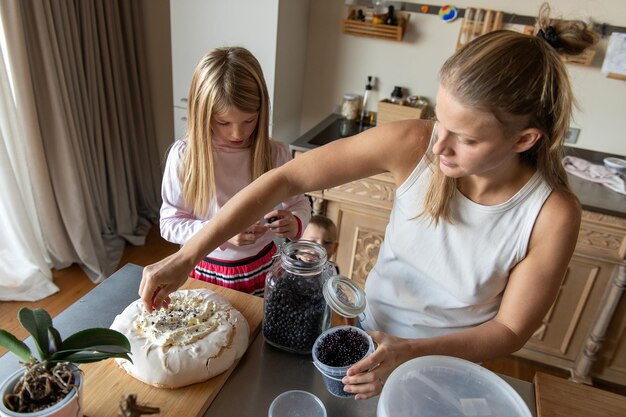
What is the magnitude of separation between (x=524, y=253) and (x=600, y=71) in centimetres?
167

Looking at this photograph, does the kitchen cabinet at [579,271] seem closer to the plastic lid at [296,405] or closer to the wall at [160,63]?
the wall at [160,63]

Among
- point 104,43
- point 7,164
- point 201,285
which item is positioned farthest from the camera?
point 104,43

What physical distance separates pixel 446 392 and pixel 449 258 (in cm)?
29

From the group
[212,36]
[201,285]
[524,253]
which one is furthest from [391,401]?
[212,36]

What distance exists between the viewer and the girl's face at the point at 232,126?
1.20 meters

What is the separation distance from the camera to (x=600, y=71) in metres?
2.07

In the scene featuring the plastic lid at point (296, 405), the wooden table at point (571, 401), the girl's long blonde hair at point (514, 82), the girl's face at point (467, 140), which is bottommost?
the plastic lid at point (296, 405)

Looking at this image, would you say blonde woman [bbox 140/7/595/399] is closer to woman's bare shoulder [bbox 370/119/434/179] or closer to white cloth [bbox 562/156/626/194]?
woman's bare shoulder [bbox 370/119/434/179]

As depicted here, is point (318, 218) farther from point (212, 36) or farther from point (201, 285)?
point (212, 36)

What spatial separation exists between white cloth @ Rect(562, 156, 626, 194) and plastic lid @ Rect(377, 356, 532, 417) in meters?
1.53

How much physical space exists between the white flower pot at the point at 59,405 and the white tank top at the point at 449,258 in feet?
2.04

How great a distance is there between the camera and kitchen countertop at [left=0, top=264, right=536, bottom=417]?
0.78 m

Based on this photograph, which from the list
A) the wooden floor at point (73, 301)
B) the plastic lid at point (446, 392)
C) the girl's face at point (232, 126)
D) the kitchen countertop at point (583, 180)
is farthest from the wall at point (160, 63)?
the plastic lid at point (446, 392)

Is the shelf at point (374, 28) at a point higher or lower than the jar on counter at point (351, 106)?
higher
